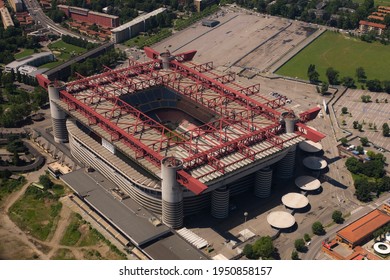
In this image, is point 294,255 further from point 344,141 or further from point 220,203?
point 344,141

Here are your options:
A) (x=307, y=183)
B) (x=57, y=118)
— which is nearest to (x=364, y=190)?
(x=307, y=183)

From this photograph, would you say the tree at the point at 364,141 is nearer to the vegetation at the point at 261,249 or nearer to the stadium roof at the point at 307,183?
the stadium roof at the point at 307,183

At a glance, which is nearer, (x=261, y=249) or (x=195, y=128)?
(x=261, y=249)

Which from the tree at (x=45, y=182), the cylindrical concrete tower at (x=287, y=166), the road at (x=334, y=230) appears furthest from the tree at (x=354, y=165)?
the tree at (x=45, y=182)

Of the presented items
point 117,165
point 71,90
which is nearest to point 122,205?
point 117,165

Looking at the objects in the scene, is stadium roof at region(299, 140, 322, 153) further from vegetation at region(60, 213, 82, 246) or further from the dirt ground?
vegetation at region(60, 213, 82, 246)

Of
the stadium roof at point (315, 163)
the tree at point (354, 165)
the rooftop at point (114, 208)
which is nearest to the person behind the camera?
the rooftop at point (114, 208)
